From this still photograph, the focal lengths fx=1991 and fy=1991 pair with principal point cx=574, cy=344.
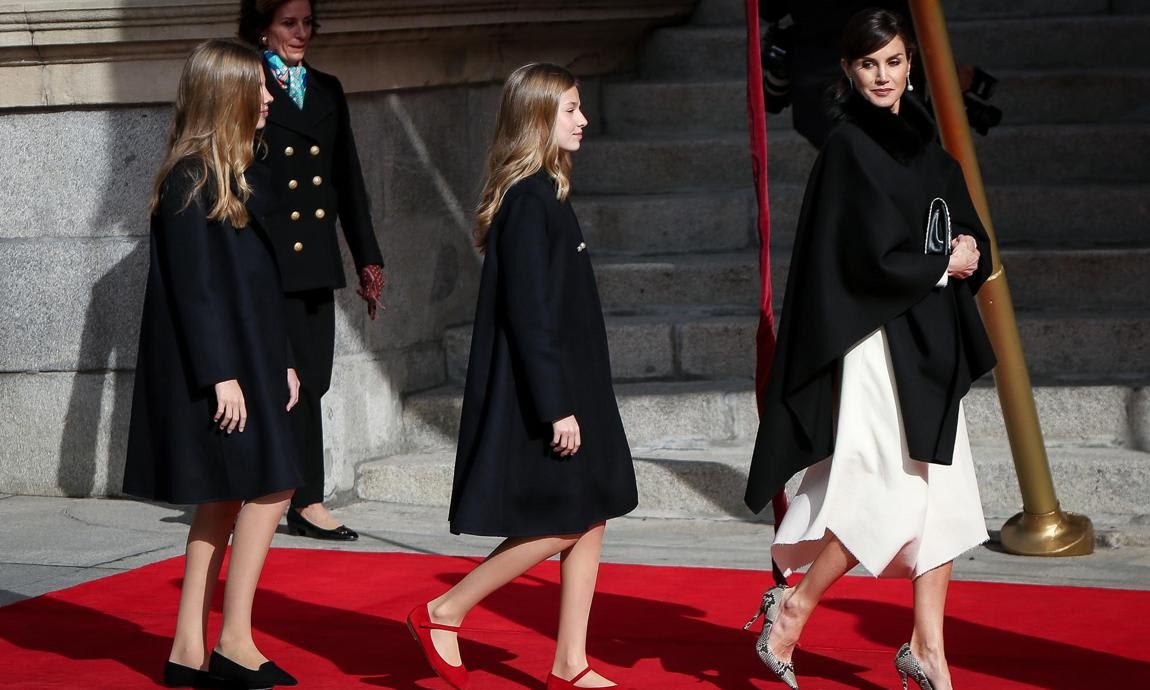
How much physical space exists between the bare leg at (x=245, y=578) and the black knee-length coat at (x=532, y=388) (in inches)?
18.6

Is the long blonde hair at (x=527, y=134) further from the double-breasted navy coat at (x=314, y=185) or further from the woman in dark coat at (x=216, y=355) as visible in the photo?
the double-breasted navy coat at (x=314, y=185)

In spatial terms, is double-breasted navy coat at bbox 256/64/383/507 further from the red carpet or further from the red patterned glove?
the red carpet

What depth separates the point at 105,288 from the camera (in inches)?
290

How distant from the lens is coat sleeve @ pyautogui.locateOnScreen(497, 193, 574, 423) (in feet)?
14.9

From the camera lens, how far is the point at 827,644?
5.20m

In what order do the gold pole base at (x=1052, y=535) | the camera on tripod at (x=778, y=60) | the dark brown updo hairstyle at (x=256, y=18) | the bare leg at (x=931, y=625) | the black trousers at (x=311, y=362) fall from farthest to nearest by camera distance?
the camera on tripod at (x=778, y=60)
the black trousers at (x=311, y=362)
the dark brown updo hairstyle at (x=256, y=18)
the gold pole base at (x=1052, y=535)
the bare leg at (x=931, y=625)

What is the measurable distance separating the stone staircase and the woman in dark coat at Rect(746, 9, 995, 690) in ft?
7.48

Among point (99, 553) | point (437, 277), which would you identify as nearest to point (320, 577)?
point (99, 553)

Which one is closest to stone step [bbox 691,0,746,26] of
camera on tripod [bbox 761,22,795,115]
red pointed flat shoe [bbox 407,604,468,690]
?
camera on tripod [bbox 761,22,795,115]

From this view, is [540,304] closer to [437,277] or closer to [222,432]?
[222,432]

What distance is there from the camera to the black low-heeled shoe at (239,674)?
474 cm

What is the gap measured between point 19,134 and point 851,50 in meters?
3.86

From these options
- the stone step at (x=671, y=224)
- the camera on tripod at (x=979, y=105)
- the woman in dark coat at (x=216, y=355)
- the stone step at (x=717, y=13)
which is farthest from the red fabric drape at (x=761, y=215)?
the stone step at (x=717, y=13)

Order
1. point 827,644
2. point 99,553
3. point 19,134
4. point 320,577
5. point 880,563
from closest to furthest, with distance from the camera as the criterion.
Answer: point 880,563, point 827,644, point 320,577, point 99,553, point 19,134
